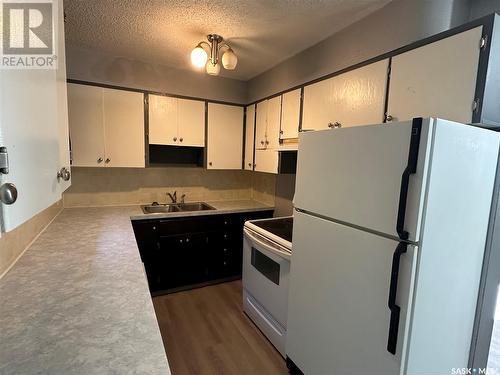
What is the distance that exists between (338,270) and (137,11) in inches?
81.2

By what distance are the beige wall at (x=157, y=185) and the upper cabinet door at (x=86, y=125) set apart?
0.36 meters

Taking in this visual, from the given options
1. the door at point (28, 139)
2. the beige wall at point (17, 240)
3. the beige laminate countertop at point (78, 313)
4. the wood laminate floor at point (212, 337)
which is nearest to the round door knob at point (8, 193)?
the door at point (28, 139)

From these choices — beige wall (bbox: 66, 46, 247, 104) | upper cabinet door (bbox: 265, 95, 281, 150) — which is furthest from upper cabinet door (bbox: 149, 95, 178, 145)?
upper cabinet door (bbox: 265, 95, 281, 150)

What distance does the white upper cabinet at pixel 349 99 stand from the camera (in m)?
1.57

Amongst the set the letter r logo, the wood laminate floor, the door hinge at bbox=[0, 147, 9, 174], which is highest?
the letter r logo

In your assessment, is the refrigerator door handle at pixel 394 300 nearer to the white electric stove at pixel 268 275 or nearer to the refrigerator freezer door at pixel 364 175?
the refrigerator freezer door at pixel 364 175

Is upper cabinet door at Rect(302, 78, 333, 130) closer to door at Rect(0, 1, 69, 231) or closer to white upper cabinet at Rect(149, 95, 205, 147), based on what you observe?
white upper cabinet at Rect(149, 95, 205, 147)

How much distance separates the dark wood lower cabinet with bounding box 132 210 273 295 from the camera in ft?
8.28

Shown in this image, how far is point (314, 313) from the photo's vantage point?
4.97 ft

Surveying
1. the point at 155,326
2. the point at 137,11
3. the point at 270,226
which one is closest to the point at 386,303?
the point at 155,326

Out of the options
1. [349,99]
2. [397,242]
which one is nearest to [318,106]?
[349,99]

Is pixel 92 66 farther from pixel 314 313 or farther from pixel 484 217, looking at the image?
pixel 484 217

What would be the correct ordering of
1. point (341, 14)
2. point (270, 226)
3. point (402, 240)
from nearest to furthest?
point (402, 240) → point (341, 14) → point (270, 226)

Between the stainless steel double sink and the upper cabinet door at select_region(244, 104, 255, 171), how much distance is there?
689 mm
